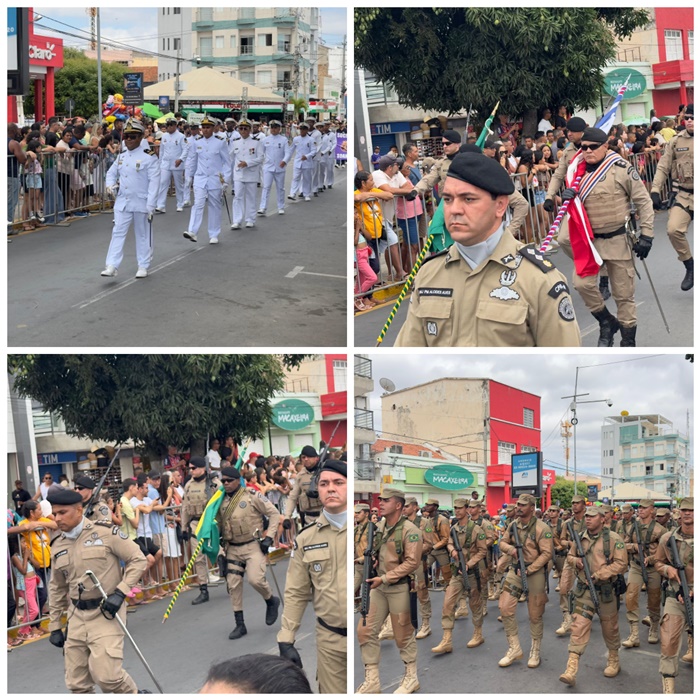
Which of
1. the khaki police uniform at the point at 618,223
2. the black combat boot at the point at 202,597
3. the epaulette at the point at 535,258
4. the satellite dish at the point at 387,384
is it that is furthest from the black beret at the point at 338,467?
the black combat boot at the point at 202,597

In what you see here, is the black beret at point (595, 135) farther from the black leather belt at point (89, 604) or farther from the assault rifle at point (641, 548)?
the black leather belt at point (89, 604)

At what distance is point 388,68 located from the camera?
53.3ft

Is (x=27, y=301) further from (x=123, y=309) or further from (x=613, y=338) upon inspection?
(x=613, y=338)

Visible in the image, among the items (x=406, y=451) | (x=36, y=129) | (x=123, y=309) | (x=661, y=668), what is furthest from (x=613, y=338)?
(x=36, y=129)

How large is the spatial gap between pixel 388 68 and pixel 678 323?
8.46 metres

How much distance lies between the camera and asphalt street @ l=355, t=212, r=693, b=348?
9.24 metres

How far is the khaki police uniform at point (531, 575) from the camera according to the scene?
8.52m

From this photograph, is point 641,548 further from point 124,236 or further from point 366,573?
point 124,236

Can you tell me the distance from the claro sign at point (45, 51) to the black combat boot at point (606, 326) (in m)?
24.8

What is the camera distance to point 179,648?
8.39 metres

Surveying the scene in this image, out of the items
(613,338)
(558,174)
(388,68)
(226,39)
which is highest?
Result: (226,39)

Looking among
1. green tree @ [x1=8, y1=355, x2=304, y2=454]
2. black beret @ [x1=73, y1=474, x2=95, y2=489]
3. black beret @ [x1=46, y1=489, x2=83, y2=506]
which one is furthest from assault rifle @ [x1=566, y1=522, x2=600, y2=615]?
black beret @ [x1=46, y1=489, x2=83, y2=506]

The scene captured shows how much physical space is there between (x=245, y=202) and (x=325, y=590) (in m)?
11.7

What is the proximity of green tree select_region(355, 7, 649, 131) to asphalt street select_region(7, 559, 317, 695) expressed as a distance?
8479mm
